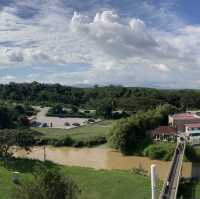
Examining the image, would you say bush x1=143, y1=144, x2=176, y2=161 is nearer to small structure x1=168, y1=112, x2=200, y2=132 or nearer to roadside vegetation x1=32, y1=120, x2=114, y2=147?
roadside vegetation x1=32, y1=120, x2=114, y2=147

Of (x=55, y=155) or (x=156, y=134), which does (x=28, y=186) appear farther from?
(x=156, y=134)

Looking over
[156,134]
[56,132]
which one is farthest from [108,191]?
[56,132]

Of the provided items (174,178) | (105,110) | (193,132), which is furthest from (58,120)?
(174,178)

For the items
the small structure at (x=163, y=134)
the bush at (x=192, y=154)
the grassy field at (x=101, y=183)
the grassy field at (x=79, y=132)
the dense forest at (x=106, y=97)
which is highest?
the dense forest at (x=106, y=97)

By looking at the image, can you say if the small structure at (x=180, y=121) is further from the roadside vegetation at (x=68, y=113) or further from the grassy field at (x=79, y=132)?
the roadside vegetation at (x=68, y=113)

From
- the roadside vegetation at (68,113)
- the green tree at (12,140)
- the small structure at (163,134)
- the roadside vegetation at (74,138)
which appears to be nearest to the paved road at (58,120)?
the roadside vegetation at (68,113)
